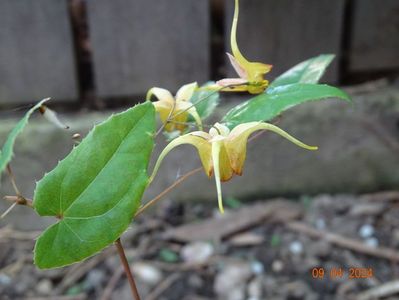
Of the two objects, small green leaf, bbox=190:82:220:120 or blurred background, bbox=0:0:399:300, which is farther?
blurred background, bbox=0:0:399:300

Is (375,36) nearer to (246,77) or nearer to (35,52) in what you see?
(35,52)

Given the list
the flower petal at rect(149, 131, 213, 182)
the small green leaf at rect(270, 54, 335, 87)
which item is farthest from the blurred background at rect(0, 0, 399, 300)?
the flower petal at rect(149, 131, 213, 182)

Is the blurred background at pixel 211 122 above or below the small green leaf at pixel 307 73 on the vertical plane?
below

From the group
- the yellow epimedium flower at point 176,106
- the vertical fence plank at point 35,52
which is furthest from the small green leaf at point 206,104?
the vertical fence plank at point 35,52

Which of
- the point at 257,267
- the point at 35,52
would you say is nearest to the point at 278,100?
the point at 257,267

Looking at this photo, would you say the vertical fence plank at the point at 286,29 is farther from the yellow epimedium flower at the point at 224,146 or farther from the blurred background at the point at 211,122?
the yellow epimedium flower at the point at 224,146

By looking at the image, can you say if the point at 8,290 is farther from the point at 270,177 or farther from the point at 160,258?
the point at 270,177
